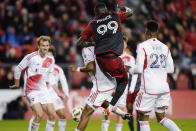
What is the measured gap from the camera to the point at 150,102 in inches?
318

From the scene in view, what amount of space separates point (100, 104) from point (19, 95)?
7.95 m

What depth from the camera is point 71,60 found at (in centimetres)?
1644

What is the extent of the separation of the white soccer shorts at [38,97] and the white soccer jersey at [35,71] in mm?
101

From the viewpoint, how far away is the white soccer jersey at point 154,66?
7965 mm

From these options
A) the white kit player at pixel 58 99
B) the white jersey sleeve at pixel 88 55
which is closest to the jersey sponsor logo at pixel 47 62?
the white kit player at pixel 58 99

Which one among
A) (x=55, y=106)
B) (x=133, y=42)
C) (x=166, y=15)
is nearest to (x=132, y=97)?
(x=55, y=106)

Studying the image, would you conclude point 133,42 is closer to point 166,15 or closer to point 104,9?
point 166,15

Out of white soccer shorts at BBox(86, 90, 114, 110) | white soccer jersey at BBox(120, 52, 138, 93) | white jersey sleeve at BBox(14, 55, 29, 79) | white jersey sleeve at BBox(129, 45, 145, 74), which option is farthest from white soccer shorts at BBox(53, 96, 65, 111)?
white jersey sleeve at BBox(129, 45, 145, 74)

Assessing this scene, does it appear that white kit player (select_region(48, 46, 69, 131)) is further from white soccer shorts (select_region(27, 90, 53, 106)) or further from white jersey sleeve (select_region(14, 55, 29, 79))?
white jersey sleeve (select_region(14, 55, 29, 79))

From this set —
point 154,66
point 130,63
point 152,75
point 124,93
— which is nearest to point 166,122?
point 152,75

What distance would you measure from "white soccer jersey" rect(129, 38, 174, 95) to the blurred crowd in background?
24.2ft

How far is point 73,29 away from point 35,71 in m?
8.87

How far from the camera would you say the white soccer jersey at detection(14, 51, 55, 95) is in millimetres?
9328

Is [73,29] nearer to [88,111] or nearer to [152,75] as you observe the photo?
[152,75]
